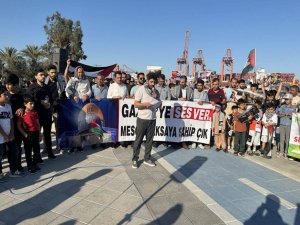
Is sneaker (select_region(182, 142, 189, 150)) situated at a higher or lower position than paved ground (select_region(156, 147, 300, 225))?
higher

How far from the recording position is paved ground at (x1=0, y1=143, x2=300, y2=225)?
360cm

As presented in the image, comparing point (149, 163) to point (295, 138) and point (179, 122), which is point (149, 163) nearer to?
point (179, 122)

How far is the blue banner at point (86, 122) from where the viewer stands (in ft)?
21.0

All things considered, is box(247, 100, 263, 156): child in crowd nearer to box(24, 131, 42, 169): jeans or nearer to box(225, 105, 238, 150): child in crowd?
box(225, 105, 238, 150): child in crowd

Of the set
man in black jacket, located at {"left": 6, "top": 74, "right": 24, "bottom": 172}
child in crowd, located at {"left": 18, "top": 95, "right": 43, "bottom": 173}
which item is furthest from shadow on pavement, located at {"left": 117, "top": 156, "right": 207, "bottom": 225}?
man in black jacket, located at {"left": 6, "top": 74, "right": 24, "bottom": 172}

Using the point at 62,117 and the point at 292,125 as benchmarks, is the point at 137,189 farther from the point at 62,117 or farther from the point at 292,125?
the point at 292,125

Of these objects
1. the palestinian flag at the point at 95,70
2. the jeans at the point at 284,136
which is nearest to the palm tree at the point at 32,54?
the palestinian flag at the point at 95,70

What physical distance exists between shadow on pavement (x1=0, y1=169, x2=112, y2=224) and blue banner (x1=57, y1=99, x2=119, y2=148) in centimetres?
194

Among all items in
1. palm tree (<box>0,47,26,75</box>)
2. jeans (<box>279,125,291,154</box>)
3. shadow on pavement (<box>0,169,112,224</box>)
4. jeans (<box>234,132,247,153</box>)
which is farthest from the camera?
palm tree (<box>0,47,26,75</box>)

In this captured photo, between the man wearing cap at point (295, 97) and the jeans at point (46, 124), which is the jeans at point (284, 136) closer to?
the man wearing cap at point (295, 97)

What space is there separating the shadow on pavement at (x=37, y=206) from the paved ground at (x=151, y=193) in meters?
0.01

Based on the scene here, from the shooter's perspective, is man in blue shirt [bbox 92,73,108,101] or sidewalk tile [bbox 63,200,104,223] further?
man in blue shirt [bbox 92,73,108,101]

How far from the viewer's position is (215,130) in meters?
7.43

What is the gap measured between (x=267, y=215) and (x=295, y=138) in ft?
12.6
